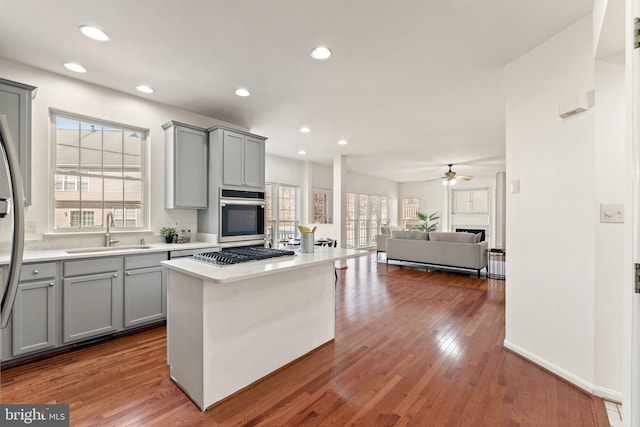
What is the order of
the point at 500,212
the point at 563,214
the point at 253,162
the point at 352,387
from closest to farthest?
the point at 352,387
the point at 563,214
the point at 253,162
the point at 500,212

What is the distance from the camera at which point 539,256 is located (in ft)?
7.79

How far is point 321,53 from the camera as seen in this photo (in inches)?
99.3

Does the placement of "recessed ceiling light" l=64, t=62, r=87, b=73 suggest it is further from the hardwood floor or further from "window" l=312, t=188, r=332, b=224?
"window" l=312, t=188, r=332, b=224

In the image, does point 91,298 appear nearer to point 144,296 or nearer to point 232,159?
point 144,296

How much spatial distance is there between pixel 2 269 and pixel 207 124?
2.76 metres

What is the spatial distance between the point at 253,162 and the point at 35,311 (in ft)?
9.20

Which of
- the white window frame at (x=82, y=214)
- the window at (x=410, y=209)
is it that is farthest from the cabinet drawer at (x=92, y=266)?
the window at (x=410, y=209)

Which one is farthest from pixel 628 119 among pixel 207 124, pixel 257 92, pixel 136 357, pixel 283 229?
pixel 283 229

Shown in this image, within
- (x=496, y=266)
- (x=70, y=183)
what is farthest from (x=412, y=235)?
(x=70, y=183)

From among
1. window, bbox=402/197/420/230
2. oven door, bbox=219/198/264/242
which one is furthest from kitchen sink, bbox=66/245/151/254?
window, bbox=402/197/420/230

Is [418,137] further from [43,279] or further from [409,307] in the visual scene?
[43,279]

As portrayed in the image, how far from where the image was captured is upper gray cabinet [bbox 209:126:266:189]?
12.6ft

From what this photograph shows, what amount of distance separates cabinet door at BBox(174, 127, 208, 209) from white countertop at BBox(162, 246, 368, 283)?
67.0 inches

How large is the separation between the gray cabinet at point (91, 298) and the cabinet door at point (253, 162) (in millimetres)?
1924
